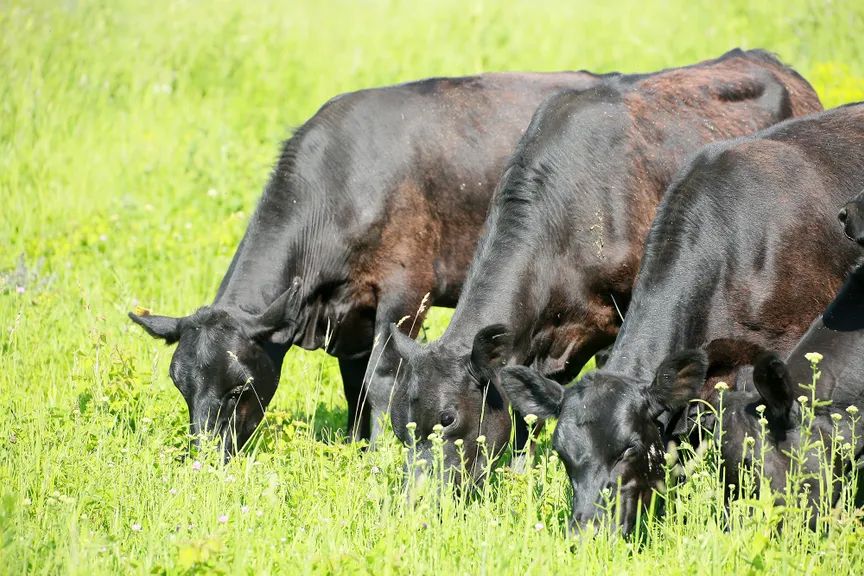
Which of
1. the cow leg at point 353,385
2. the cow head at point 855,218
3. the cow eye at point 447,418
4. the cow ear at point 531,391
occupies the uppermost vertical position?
the cow head at point 855,218

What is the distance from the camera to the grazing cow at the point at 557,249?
7.23 metres

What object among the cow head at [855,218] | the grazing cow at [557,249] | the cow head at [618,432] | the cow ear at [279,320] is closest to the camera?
the cow head at [618,432]

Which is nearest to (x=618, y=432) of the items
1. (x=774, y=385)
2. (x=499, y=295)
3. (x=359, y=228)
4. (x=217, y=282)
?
(x=774, y=385)

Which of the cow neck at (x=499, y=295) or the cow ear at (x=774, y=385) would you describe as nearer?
the cow ear at (x=774, y=385)

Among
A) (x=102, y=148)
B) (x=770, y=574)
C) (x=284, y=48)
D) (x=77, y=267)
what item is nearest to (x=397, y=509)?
(x=770, y=574)

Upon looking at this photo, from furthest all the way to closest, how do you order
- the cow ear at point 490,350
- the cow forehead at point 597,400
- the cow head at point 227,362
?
the cow head at point 227,362 → the cow ear at point 490,350 → the cow forehead at point 597,400

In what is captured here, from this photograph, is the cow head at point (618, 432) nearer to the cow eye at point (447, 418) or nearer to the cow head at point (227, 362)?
the cow eye at point (447, 418)

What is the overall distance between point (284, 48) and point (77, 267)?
6.54m

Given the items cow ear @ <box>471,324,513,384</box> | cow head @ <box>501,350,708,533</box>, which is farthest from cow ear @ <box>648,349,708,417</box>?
cow ear @ <box>471,324,513,384</box>

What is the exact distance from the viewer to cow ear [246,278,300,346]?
8164 millimetres

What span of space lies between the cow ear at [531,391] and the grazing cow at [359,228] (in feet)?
6.17

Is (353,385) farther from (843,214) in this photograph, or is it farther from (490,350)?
(843,214)

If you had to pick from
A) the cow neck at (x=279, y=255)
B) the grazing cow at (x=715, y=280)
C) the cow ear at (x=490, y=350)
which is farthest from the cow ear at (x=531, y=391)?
the cow neck at (x=279, y=255)

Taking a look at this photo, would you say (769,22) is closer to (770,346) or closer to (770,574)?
(770,346)
